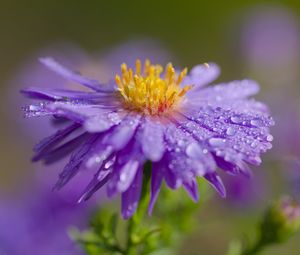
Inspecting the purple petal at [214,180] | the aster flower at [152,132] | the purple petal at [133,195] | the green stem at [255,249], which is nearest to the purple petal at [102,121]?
the aster flower at [152,132]

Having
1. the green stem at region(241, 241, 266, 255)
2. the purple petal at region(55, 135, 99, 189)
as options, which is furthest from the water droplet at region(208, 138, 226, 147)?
the green stem at region(241, 241, 266, 255)

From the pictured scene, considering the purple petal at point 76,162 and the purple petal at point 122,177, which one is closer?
the purple petal at point 122,177

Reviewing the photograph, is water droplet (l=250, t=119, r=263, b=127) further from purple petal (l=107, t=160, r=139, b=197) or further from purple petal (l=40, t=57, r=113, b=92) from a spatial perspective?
purple petal (l=40, t=57, r=113, b=92)

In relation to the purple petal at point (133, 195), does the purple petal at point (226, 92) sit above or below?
above

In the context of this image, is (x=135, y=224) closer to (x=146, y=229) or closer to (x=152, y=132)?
(x=146, y=229)

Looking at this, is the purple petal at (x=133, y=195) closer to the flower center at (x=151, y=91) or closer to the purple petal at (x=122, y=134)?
the purple petal at (x=122, y=134)

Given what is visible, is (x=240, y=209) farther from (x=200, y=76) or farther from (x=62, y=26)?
(x=62, y=26)

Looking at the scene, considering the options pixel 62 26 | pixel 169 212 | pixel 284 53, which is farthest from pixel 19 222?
pixel 62 26

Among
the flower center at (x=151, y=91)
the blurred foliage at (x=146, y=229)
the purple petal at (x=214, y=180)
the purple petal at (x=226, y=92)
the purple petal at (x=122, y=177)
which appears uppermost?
the flower center at (x=151, y=91)
